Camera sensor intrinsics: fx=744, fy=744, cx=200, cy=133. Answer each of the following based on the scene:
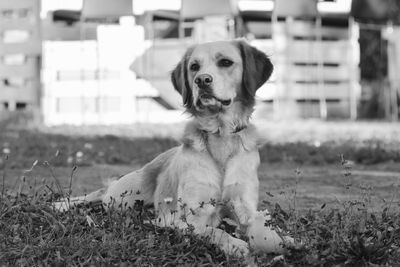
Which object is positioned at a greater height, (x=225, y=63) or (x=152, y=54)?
(x=225, y=63)

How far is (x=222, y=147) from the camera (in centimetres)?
421

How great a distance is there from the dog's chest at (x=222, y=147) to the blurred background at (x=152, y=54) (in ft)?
38.6

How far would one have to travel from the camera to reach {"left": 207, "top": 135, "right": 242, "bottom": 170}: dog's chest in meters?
4.16

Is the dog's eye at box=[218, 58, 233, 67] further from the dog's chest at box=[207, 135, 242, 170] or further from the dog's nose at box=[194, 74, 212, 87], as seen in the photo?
the dog's chest at box=[207, 135, 242, 170]

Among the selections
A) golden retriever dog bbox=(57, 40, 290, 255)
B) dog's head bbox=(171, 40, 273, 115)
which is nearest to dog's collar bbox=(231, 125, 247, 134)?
golden retriever dog bbox=(57, 40, 290, 255)

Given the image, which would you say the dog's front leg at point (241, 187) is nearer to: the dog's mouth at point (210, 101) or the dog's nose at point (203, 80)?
the dog's mouth at point (210, 101)

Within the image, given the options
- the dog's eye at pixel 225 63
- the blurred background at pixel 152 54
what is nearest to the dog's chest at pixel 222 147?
the dog's eye at pixel 225 63

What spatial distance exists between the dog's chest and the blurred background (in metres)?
11.8

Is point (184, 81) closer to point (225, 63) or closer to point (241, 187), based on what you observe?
point (225, 63)

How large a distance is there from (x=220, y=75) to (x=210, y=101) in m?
0.16

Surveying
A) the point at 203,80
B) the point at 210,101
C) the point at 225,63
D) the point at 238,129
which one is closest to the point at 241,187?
the point at 238,129

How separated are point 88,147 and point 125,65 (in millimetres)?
8134

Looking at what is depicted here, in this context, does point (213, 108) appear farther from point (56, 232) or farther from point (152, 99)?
point (152, 99)

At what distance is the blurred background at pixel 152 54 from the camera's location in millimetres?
16344
